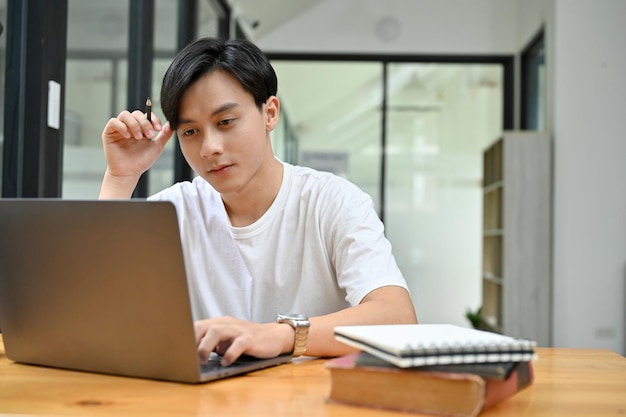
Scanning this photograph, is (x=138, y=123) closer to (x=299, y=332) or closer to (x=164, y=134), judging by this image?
(x=164, y=134)

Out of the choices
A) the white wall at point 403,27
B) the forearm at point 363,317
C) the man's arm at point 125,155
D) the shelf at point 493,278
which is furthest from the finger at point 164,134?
the white wall at point 403,27

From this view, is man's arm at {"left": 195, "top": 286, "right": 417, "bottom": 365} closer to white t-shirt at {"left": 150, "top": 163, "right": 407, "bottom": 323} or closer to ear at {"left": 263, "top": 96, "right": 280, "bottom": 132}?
white t-shirt at {"left": 150, "top": 163, "right": 407, "bottom": 323}

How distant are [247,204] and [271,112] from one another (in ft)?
0.68

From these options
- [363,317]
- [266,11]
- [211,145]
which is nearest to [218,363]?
[363,317]

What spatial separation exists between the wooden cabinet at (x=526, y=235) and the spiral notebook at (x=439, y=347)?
4549mm

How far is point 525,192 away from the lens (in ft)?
17.5

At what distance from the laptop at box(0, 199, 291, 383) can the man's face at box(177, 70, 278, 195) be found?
51 centimetres

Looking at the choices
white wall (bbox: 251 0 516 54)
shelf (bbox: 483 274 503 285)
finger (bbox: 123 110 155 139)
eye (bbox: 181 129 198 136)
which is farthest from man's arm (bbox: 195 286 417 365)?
white wall (bbox: 251 0 516 54)

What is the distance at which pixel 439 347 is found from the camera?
0.83 metres

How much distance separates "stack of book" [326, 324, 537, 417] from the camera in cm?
83

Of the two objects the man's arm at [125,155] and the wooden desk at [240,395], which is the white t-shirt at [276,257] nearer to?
the man's arm at [125,155]

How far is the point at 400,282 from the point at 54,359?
0.62 m

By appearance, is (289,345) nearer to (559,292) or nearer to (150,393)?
(150,393)

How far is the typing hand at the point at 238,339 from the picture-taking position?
1031 millimetres
